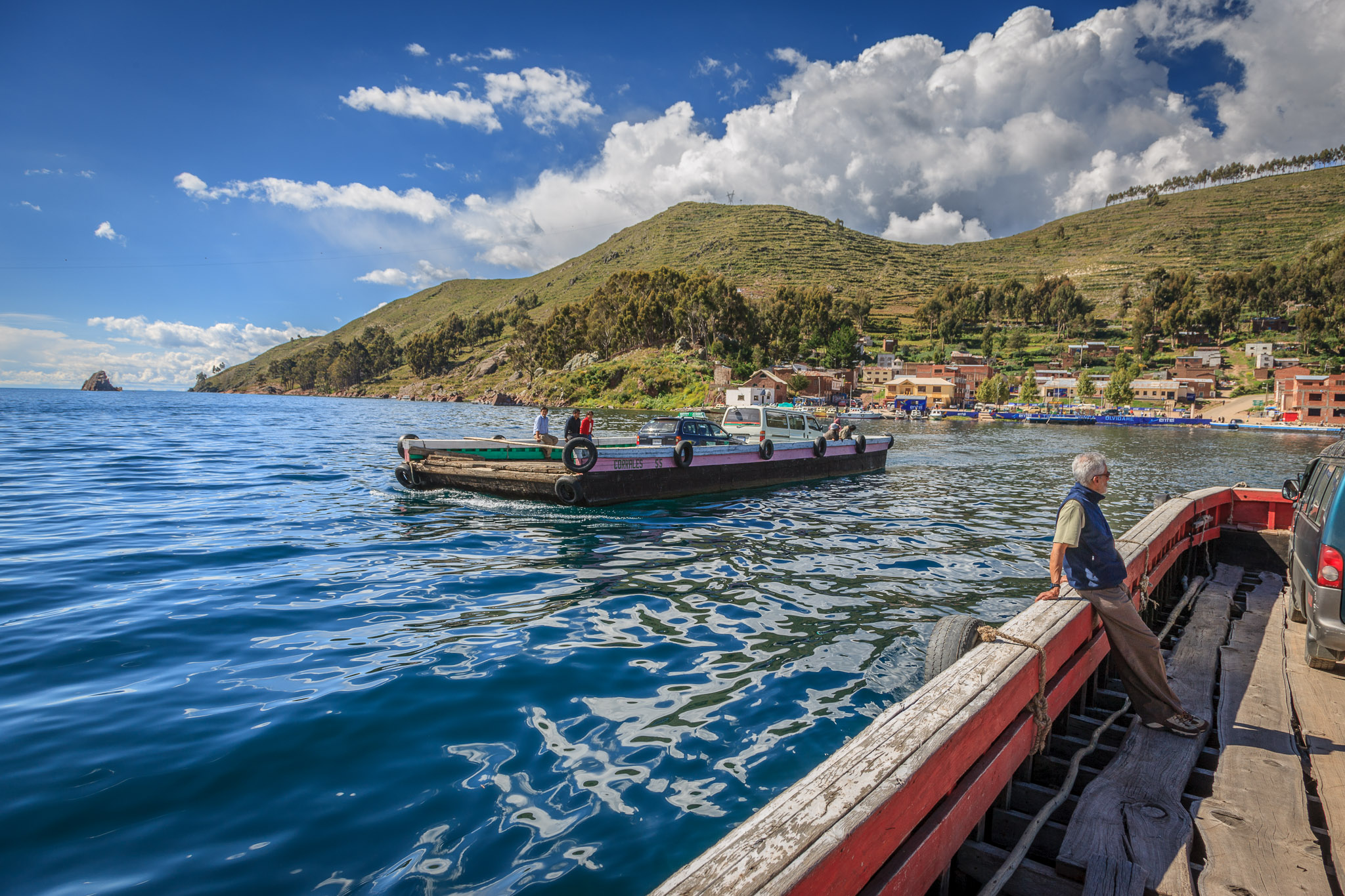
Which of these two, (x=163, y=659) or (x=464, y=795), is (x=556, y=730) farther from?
(x=163, y=659)

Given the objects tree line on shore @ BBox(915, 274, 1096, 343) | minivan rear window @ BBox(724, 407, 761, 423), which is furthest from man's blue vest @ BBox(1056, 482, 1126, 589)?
tree line on shore @ BBox(915, 274, 1096, 343)

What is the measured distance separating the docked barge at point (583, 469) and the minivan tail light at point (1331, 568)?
12.9m

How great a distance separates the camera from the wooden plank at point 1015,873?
319 cm

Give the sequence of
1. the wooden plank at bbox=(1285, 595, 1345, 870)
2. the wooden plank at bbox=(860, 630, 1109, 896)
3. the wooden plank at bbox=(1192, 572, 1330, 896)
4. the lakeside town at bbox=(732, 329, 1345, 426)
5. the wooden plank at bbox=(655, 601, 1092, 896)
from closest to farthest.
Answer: the wooden plank at bbox=(655, 601, 1092, 896), the wooden plank at bbox=(860, 630, 1109, 896), the wooden plank at bbox=(1192, 572, 1330, 896), the wooden plank at bbox=(1285, 595, 1345, 870), the lakeside town at bbox=(732, 329, 1345, 426)

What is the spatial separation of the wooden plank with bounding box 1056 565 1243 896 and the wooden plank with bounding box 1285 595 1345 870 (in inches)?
23.1

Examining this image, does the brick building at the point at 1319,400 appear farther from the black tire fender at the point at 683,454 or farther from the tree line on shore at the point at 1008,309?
the black tire fender at the point at 683,454

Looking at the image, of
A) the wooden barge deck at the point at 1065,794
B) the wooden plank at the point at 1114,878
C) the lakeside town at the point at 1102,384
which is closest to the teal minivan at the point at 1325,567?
the wooden barge deck at the point at 1065,794

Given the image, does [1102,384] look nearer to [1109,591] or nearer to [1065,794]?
[1109,591]

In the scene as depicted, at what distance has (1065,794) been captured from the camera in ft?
12.8

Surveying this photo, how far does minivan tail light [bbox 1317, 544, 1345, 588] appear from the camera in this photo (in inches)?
211

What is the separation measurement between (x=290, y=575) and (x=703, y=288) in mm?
116661

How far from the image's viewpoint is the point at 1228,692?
212 inches

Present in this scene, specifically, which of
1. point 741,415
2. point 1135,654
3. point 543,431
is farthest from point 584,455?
point 1135,654

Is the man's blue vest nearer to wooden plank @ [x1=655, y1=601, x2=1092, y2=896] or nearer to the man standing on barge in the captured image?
the man standing on barge
